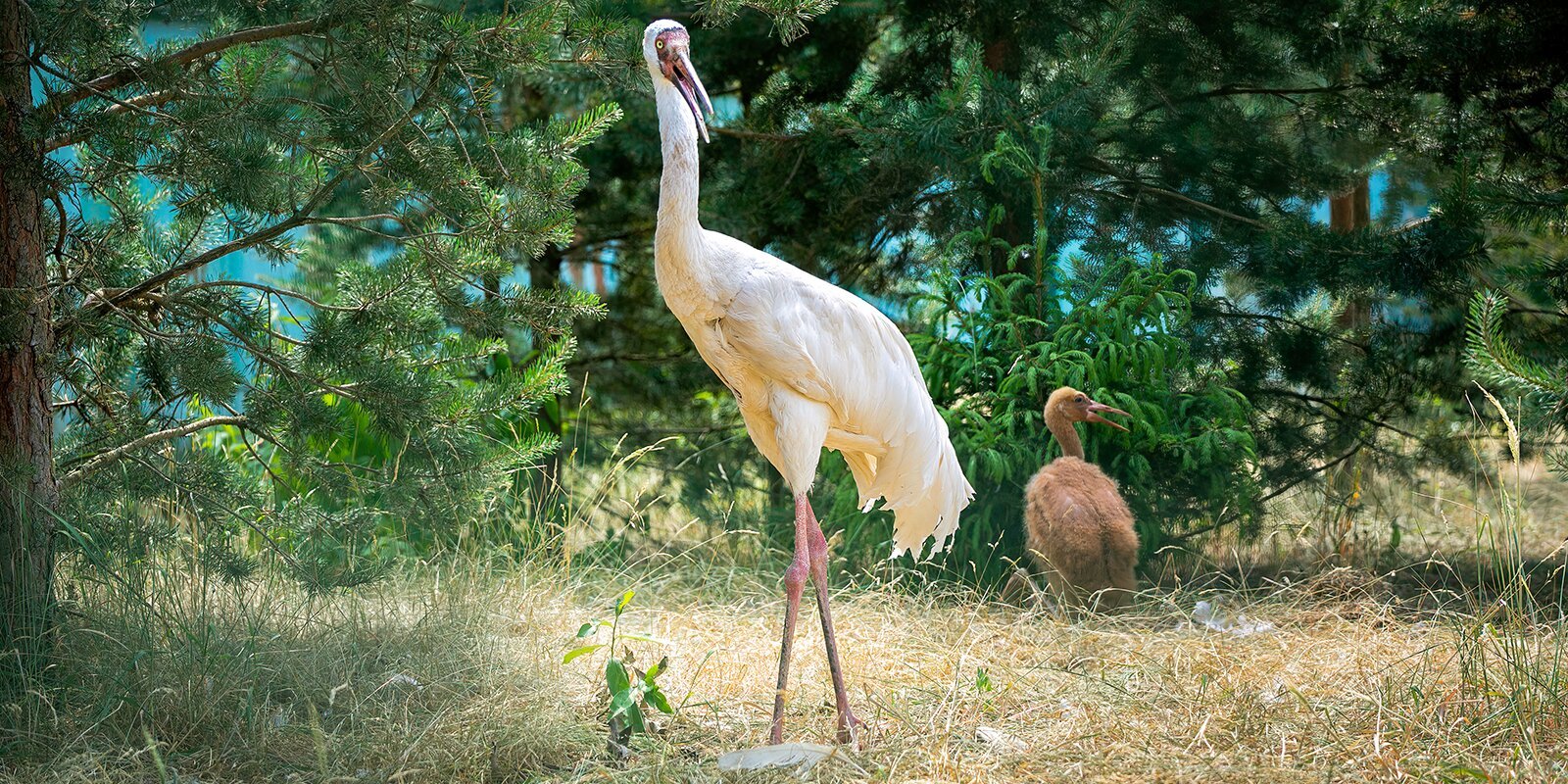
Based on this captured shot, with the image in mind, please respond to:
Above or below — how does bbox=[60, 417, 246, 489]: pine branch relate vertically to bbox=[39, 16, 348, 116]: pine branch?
below

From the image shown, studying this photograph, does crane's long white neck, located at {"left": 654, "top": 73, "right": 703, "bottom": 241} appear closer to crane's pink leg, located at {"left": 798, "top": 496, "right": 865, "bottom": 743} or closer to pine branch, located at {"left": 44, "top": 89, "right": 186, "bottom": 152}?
crane's pink leg, located at {"left": 798, "top": 496, "right": 865, "bottom": 743}

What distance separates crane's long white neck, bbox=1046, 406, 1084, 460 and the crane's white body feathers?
890 millimetres

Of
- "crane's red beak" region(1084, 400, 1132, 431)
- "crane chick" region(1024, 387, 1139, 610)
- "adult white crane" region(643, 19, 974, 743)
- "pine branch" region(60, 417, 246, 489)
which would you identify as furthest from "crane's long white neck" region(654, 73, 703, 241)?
"crane's red beak" region(1084, 400, 1132, 431)

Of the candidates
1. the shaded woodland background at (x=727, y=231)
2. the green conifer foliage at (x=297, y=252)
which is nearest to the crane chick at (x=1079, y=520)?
the shaded woodland background at (x=727, y=231)

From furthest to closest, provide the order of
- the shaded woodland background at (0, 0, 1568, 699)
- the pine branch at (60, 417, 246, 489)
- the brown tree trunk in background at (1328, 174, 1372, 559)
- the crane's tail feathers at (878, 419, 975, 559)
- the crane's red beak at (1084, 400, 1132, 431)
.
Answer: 1. the brown tree trunk in background at (1328, 174, 1372, 559)
2. the crane's red beak at (1084, 400, 1132, 431)
3. the crane's tail feathers at (878, 419, 975, 559)
4. the pine branch at (60, 417, 246, 489)
5. the shaded woodland background at (0, 0, 1568, 699)

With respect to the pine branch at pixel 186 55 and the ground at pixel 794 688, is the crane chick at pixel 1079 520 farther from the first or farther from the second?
the pine branch at pixel 186 55

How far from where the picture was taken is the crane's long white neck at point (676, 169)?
3.53 metres

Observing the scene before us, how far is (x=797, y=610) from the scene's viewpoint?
384 cm

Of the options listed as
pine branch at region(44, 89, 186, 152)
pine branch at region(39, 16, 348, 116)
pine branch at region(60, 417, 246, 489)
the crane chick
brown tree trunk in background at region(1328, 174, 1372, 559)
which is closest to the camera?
pine branch at region(39, 16, 348, 116)

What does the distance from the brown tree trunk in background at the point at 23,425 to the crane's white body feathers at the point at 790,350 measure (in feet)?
5.93

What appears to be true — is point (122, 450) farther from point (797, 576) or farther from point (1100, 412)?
point (1100, 412)

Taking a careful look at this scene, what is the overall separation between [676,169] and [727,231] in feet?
9.61

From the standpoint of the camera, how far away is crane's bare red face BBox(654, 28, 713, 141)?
139 inches

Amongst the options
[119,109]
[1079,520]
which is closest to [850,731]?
[1079,520]
